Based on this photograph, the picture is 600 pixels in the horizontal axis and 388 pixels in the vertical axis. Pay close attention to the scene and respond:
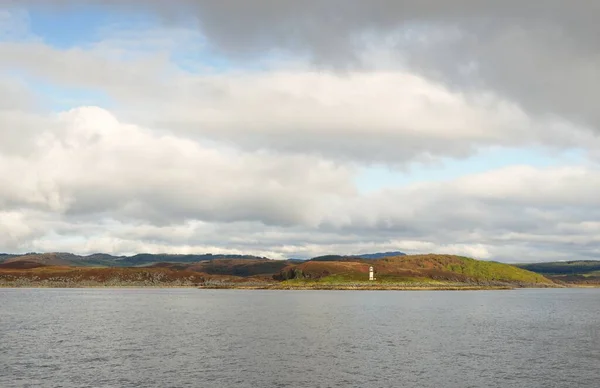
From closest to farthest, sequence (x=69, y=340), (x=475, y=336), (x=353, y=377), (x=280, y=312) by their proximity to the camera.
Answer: (x=353, y=377) < (x=69, y=340) < (x=475, y=336) < (x=280, y=312)

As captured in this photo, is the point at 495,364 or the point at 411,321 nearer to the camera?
the point at 495,364

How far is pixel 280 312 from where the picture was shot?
161 metres

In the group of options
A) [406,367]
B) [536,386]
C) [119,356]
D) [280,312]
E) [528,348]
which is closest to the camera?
[536,386]

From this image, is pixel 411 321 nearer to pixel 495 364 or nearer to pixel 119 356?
pixel 495 364

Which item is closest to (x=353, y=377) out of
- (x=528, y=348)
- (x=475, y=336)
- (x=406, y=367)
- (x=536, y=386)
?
(x=406, y=367)

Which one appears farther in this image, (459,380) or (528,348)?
(528,348)

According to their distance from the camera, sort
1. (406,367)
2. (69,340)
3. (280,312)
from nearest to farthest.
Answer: (406,367) < (69,340) < (280,312)

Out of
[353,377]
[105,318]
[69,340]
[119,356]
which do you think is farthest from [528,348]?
[105,318]

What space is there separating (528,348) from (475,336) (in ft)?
55.1

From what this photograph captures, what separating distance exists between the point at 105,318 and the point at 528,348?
325ft

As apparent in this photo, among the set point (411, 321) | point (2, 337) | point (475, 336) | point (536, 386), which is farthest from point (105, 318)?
point (536, 386)

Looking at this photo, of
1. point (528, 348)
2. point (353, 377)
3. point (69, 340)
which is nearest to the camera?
point (353, 377)

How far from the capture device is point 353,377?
63562 mm

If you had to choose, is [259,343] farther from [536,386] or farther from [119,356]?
[536,386]
